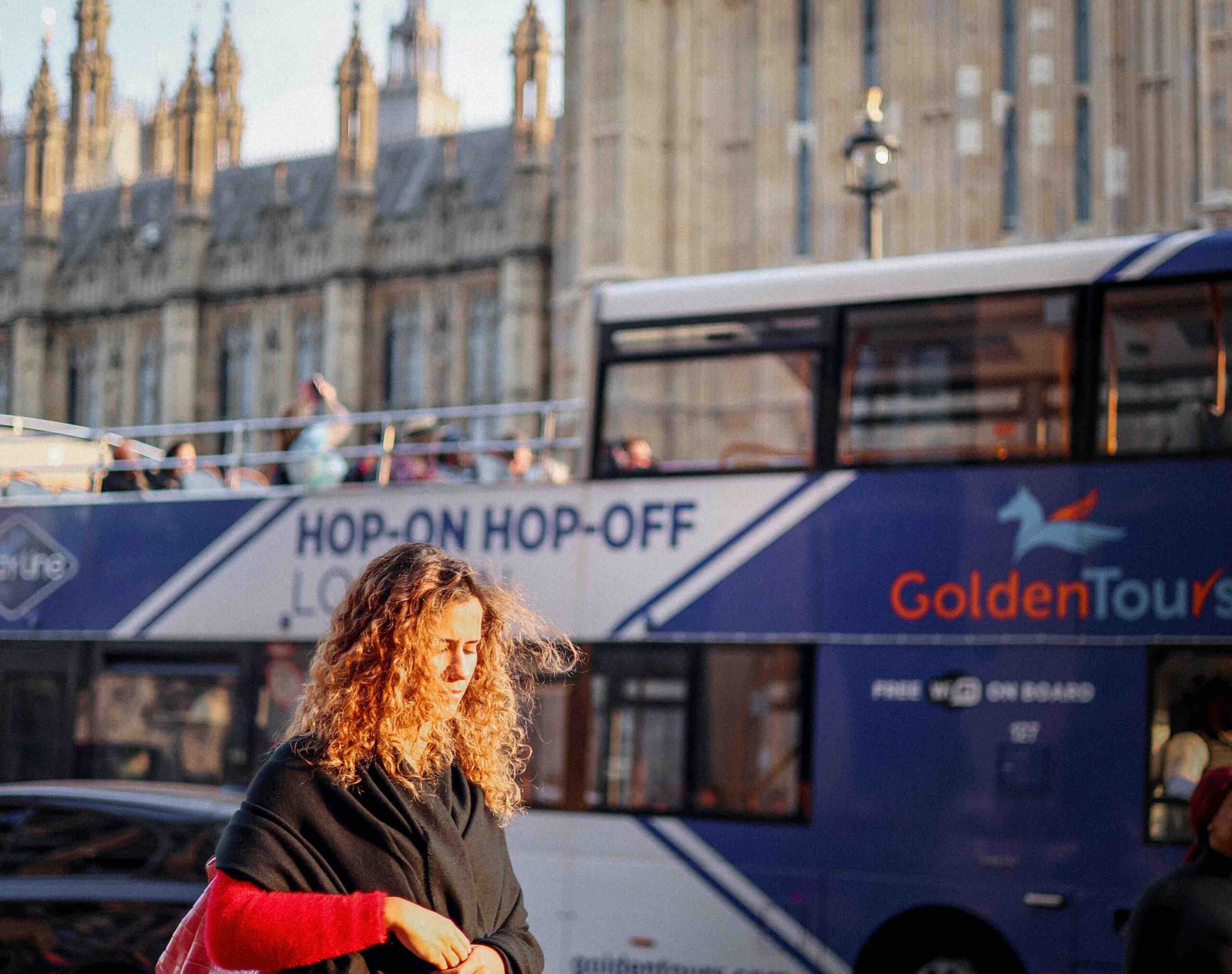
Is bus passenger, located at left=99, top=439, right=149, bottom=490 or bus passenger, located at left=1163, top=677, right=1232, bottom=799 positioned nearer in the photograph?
bus passenger, located at left=1163, top=677, right=1232, bottom=799

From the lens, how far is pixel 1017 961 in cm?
664

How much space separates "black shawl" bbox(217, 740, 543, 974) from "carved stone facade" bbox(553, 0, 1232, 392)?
22447 millimetres

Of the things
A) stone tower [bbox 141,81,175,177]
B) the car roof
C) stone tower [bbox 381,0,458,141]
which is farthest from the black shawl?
stone tower [bbox 381,0,458,141]

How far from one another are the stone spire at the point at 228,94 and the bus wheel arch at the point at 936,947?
45964 millimetres

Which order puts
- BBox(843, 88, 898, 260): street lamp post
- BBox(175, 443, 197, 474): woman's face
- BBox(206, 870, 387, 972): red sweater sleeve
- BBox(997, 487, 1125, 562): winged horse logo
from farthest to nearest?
BBox(843, 88, 898, 260): street lamp post < BBox(175, 443, 197, 474): woman's face < BBox(997, 487, 1125, 562): winged horse logo < BBox(206, 870, 387, 972): red sweater sleeve

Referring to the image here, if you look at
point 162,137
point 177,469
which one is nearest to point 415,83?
point 162,137

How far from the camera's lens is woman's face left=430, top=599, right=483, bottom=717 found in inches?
94.1

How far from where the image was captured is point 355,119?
146ft

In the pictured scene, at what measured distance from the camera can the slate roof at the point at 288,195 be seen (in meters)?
45.1

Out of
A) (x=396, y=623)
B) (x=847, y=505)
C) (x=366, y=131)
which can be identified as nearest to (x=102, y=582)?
(x=847, y=505)

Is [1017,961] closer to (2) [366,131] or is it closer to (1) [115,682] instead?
(1) [115,682]

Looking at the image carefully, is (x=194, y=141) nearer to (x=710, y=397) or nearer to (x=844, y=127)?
(x=844, y=127)

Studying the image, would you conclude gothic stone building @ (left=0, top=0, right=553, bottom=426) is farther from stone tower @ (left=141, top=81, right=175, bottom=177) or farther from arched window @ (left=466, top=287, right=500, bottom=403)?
stone tower @ (left=141, top=81, right=175, bottom=177)

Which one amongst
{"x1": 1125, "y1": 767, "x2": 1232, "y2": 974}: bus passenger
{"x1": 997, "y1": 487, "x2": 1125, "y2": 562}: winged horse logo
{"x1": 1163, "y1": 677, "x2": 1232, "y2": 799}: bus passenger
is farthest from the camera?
{"x1": 997, "y1": 487, "x2": 1125, "y2": 562}: winged horse logo
